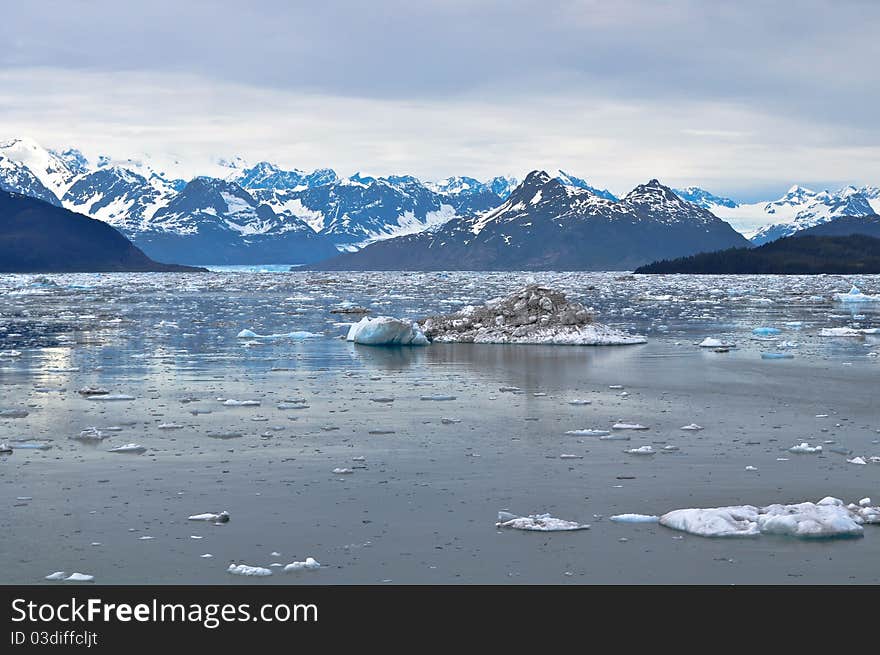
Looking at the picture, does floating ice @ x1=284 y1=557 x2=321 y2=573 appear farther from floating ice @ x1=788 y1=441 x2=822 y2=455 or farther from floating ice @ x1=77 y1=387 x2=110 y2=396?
floating ice @ x1=77 y1=387 x2=110 y2=396

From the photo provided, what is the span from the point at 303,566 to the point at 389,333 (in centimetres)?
2624

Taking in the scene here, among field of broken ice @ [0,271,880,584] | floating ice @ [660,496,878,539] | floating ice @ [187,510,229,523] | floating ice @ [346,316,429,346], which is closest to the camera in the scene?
field of broken ice @ [0,271,880,584]

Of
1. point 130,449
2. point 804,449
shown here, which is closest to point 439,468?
point 130,449

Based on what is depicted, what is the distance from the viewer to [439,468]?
16.4m

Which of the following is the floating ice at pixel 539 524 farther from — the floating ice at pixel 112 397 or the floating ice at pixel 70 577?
the floating ice at pixel 112 397

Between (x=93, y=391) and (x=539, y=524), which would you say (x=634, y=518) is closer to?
(x=539, y=524)

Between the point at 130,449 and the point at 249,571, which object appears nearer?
the point at 249,571

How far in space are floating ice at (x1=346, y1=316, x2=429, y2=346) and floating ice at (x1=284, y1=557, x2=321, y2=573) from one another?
2589 centimetres

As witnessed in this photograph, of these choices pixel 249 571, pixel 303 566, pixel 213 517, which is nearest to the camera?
pixel 249 571

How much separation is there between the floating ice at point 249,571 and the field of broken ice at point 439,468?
0.03 m

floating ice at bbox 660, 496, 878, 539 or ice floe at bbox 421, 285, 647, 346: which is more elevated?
ice floe at bbox 421, 285, 647, 346

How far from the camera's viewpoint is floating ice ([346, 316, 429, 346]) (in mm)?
37500

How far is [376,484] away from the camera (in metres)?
15.4

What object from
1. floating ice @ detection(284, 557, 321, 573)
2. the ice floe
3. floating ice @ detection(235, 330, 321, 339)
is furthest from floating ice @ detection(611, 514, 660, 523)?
floating ice @ detection(235, 330, 321, 339)
